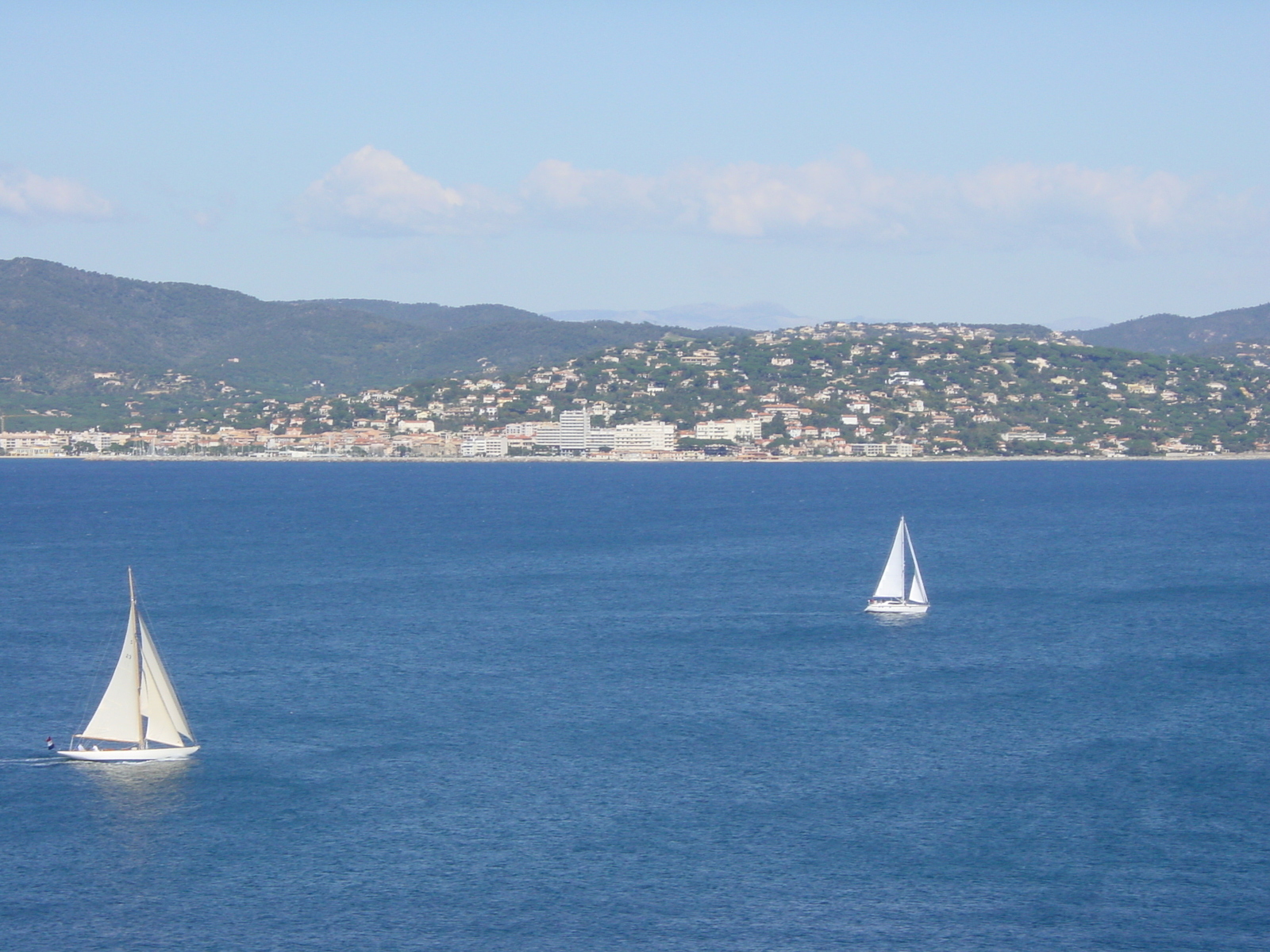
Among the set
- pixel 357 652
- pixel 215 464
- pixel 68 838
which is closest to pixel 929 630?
pixel 357 652

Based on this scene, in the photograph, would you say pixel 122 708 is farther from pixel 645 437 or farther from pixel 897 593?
pixel 645 437

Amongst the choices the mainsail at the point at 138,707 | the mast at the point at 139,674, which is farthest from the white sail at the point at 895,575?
the mast at the point at 139,674

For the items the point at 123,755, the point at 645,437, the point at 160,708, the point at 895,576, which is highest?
the point at 645,437

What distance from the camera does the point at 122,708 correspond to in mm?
37344

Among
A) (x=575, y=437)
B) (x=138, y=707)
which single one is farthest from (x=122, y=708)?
(x=575, y=437)

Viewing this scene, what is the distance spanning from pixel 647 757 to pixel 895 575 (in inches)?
979

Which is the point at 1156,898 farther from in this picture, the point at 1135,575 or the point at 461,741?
the point at 1135,575

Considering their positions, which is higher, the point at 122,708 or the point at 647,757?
the point at 122,708

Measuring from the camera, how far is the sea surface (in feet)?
94.5

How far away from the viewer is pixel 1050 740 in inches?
1566

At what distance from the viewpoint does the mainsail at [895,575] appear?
60062 millimetres

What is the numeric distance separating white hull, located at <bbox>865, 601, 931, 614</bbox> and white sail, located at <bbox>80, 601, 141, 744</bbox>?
31.5 m

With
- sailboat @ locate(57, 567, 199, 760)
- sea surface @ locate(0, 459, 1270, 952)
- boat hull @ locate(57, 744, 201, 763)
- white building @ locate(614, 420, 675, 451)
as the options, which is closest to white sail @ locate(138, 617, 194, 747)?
sailboat @ locate(57, 567, 199, 760)

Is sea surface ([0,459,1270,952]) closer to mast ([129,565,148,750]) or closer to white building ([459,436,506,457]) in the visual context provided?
mast ([129,565,148,750])
